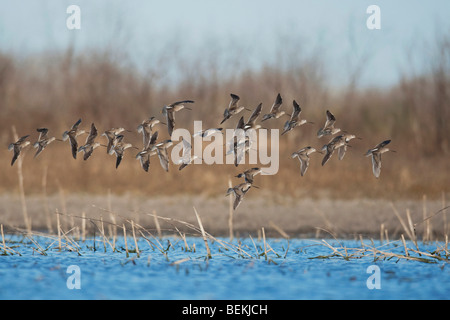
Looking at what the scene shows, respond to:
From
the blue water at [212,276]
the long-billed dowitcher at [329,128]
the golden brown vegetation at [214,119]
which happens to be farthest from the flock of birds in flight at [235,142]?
the golden brown vegetation at [214,119]

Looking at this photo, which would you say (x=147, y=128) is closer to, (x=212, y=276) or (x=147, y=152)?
(x=147, y=152)

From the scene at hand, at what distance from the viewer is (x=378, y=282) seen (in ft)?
27.2

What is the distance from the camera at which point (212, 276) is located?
27.9 ft

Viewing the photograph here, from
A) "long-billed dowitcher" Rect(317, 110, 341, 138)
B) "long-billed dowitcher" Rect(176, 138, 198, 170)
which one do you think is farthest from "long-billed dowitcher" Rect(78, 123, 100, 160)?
"long-billed dowitcher" Rect(317, 110, 341, 138)

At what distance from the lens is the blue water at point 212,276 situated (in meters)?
7.82

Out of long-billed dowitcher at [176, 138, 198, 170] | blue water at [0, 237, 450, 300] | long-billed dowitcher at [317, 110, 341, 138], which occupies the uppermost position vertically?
long-billed dowitcher at [317, 110, 341, 138]

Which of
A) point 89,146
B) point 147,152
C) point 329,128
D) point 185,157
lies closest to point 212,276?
point 185,157

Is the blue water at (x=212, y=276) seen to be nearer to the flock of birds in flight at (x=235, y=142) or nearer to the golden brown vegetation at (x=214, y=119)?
the flock of birds in flight at (x=235, y=142)

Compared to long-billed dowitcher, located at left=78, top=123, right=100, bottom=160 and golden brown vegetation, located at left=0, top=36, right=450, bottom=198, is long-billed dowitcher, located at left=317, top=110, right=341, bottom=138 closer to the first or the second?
long-billed dowitcher, located at left=78, top=123, right=100, bottom=160

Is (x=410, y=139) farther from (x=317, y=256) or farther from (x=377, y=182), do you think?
(x=317, y=256)

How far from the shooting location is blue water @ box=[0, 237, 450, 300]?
308 inches

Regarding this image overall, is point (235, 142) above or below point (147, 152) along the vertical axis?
above

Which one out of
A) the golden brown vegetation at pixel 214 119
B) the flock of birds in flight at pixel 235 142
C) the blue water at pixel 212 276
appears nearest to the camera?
the blue water at pixel 212 276
